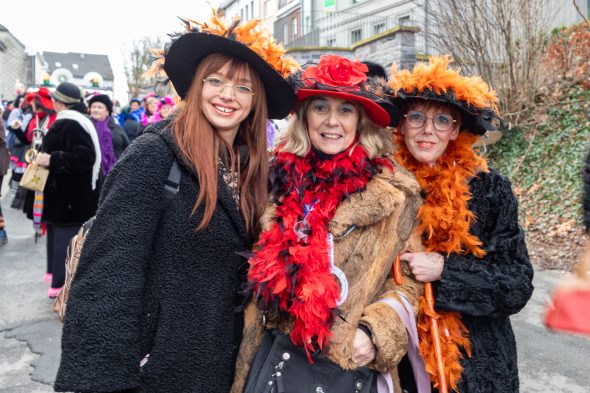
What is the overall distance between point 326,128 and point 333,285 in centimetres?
75

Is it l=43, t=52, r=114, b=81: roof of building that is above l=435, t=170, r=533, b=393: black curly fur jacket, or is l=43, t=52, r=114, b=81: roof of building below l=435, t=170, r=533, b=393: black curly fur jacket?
above

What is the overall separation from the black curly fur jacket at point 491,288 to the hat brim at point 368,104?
0.53m

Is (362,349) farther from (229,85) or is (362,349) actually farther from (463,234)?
(229,85)

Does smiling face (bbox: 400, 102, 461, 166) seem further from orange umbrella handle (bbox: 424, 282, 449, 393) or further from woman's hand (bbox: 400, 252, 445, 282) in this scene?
orange umbrella handle (bbox: 424, 282, 449, 393)

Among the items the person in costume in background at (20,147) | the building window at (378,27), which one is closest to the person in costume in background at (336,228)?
the person in costume in background at (20,147)

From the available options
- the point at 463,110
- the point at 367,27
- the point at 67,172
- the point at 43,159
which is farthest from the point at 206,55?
the point at 367,27

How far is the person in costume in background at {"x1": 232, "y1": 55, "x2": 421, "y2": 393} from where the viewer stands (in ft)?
6.70

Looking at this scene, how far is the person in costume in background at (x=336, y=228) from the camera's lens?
2043 mm

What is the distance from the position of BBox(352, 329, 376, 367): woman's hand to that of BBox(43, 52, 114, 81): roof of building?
8938cm

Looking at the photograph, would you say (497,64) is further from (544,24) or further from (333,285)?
(333,285)

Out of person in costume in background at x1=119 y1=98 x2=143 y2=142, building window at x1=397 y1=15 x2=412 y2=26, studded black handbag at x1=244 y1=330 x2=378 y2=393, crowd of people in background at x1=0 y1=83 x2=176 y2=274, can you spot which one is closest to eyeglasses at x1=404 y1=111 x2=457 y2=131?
studded black handbag at x1=244 y1=330 x2=378 y2=393

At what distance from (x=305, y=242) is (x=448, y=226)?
0.68 metres

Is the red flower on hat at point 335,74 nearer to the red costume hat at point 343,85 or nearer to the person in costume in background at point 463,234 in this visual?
the red costume hat at point 343,85

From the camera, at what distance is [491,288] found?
2.27 meters
